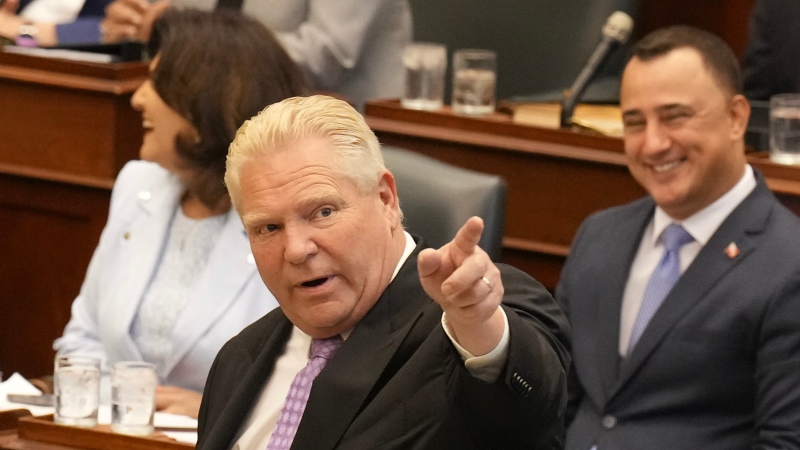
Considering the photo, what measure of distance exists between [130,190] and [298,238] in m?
→ 1.48

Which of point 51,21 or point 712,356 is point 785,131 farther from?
point 51,21

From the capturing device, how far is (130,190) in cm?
328

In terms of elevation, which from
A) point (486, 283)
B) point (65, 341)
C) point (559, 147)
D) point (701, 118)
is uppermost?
point (486, 283)

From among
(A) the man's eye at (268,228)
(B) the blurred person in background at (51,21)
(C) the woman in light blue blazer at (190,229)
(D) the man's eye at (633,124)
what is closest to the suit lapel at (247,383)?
(A) the man's eye at (268,228)

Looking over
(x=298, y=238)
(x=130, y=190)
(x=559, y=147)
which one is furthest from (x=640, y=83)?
(x=298, y=238)

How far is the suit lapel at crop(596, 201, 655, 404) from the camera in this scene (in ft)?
9.82

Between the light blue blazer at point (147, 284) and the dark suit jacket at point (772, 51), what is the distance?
2071 millimetres

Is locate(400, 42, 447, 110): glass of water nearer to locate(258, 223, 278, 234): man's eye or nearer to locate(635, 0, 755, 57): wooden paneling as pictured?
locate(635, 0, 755, 57): wooden paneling

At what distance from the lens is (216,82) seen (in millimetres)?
3082

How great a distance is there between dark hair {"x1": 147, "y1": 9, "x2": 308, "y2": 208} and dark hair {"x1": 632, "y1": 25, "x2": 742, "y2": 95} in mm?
809

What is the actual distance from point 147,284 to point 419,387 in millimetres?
1444

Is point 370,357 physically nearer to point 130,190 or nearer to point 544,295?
point 544,295

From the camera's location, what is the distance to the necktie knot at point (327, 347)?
2012mm

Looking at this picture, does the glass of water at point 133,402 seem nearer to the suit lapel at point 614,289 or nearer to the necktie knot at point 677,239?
the suit lapel at point 614,289
